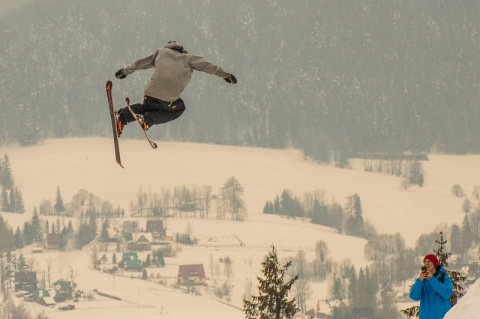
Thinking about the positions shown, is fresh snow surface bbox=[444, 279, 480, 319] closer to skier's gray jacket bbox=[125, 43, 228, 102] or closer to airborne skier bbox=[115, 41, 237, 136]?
airborne skier bbox=[115, 41, 237, 136]

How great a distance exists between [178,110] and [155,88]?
118cm

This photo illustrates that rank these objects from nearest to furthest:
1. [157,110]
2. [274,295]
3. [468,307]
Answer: [468,307]
[157,110]
[274,295]

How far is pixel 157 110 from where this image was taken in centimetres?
2412

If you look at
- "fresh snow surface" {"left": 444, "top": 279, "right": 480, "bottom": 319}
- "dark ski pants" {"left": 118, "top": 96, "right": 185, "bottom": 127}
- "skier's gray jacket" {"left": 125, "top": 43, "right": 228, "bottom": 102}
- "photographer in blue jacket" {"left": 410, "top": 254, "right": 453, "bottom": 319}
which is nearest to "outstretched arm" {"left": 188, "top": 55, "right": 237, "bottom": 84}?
"skier's gray jacket" {"left": 125, "top": 43, "right": 228, "bottom": 102}

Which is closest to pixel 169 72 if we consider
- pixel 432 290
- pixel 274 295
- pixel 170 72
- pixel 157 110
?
pixel 170 72

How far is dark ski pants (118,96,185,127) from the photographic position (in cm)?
2386

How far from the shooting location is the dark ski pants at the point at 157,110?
78.3 ft

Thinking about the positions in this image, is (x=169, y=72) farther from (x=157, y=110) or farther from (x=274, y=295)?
(x=274, y=295)

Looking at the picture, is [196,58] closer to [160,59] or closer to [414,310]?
[160,59]

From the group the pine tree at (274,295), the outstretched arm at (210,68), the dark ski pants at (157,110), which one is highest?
the outstretched arm at (210,68)

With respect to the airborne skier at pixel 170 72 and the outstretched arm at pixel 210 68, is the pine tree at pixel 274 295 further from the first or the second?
the outstretched arm at pixel 210 68

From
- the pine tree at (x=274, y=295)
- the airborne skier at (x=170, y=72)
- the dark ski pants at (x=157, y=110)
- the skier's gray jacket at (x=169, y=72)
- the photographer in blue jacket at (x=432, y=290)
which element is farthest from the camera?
the pine tree at (x=274, y=295)

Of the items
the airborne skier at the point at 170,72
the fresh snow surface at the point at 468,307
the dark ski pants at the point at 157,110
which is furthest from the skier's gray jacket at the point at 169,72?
the fresh snow surface at the point at 468,307

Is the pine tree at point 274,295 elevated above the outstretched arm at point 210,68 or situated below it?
below
